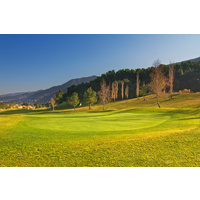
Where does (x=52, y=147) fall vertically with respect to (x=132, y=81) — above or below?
below

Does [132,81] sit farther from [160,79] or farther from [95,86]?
[160,79]

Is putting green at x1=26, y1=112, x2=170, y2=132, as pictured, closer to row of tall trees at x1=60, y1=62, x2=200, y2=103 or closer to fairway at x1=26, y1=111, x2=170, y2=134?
fairway at x1=26, y1=111, x2=170, y2=134

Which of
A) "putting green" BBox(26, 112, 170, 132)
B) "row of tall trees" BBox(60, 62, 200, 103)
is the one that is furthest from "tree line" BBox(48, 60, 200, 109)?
"putting green" BBox(26, 112, 170, 132)

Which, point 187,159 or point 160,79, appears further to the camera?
point 160,79

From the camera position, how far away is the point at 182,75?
67.4 m

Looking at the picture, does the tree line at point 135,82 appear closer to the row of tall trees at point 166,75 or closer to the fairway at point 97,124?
the row of tall trees at point 166,75

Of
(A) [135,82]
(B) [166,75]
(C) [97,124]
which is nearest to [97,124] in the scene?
(C) [97,124]

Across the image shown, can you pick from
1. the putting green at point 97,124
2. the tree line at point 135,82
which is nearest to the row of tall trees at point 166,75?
the tree line at point 135,82
